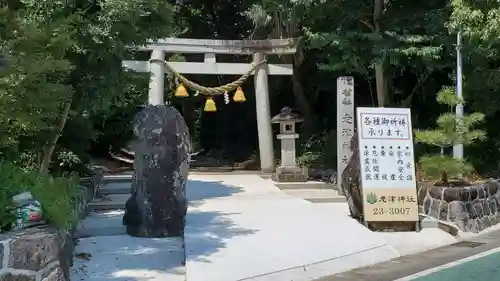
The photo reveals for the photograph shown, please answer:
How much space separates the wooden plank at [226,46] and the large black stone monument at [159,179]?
8138 mm

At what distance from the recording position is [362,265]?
6.79 metres

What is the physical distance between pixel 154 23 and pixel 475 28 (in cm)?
552

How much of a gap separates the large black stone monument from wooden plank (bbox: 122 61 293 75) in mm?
8275

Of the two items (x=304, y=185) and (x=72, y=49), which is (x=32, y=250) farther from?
(x=304, y=185)

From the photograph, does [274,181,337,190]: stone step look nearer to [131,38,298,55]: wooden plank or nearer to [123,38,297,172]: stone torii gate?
[123,38,297,172]: stone torii gate

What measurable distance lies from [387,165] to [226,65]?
27.8 ft

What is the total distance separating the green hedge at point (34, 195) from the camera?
4.54 metres

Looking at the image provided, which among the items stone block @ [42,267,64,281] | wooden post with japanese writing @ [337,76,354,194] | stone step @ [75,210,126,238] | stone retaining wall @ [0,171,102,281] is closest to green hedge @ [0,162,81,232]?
stone retaining wall @ [0,171,102,281]

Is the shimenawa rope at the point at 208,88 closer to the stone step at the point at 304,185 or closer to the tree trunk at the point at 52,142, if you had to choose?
the stone step at the point at 304,185

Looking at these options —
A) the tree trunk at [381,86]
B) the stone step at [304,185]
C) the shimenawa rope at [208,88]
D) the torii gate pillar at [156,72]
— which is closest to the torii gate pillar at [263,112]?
the shimenawa rope at [208,88]

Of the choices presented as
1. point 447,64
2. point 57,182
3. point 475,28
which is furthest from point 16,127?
point 447,64

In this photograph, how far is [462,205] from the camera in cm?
922

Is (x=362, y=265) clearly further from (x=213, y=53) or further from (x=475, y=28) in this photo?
(x=213, y=53)

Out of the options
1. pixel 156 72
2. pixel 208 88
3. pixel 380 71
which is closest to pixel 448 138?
pixel 380 71
